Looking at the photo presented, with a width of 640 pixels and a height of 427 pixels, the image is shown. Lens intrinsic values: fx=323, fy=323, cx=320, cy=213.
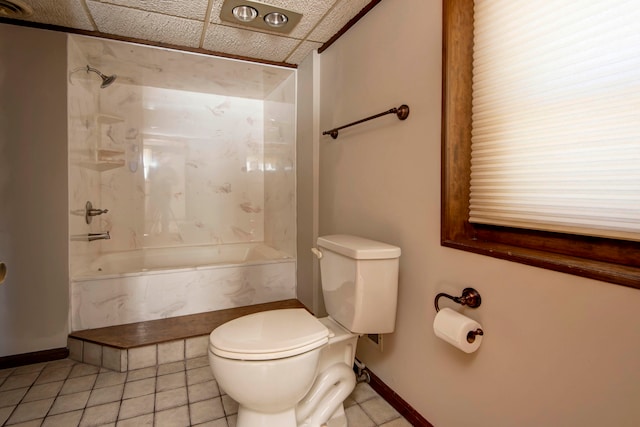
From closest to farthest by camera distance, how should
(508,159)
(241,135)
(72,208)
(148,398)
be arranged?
(508,159)
(148,398)
(72,208)
(241,135)

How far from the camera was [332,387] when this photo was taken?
145 centimetres

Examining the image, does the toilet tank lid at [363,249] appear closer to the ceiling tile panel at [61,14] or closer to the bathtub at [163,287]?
the bathtub at [163,287]

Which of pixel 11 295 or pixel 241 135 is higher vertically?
pixel 241 135

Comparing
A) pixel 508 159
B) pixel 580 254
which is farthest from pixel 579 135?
pixel 580 254

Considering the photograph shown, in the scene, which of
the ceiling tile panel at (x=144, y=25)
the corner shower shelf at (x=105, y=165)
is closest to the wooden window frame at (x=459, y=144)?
the ceiling tile panel at (x=144, y=25)

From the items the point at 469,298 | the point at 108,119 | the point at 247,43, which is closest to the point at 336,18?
the point at 247,43

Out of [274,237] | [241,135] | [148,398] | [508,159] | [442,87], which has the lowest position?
[148,398]

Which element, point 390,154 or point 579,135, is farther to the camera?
point 390,154

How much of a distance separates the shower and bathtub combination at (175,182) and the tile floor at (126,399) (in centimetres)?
38

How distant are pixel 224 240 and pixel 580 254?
9.45ft

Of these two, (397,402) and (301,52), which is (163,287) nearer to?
(397,402)

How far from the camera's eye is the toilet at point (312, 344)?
115 centimetres

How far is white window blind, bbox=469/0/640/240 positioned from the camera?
0.82m

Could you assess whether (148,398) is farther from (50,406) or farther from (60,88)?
(60,88)
